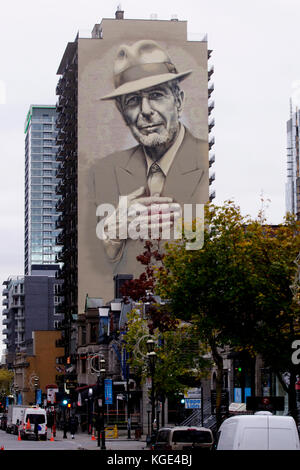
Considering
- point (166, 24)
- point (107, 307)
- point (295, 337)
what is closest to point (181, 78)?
point (166, 24)

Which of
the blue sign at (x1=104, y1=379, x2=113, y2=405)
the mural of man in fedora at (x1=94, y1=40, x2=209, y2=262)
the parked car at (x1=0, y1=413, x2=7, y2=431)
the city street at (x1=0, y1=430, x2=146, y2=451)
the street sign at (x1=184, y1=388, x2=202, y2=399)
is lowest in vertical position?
the parked car at (x1=0, y1=413, x2=7, y2=431)

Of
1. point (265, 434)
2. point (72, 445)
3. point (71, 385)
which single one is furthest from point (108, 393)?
point (265, 434)

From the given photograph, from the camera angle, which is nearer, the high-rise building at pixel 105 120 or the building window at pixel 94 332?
the building window at pixel 94 332

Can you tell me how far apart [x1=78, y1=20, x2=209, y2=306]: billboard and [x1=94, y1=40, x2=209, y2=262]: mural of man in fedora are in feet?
0.43

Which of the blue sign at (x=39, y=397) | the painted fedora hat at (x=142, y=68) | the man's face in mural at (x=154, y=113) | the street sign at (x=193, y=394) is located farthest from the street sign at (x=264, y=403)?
the blue sign at (x=39, y=397)

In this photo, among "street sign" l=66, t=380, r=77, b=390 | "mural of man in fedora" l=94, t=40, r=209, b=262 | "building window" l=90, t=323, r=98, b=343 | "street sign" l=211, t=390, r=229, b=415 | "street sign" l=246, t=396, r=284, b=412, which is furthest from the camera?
"mural of man in fedora" l=94, t=40, r=209, b=262

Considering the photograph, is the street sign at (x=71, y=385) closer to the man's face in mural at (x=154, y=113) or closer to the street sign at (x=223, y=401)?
the man's face in mural at (x=154, y=113)

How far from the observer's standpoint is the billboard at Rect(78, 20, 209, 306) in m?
126

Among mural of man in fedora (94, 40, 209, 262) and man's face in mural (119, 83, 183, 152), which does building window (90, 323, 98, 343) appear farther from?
man's face in mural (119, 83, 183, 152)

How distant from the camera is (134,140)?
130250mm

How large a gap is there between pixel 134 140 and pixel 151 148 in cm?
256

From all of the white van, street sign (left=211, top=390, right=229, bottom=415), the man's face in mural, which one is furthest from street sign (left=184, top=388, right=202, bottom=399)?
the man's face in mural

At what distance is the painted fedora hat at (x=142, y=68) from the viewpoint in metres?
132

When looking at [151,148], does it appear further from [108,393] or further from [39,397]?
[108,393]
